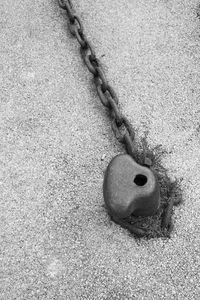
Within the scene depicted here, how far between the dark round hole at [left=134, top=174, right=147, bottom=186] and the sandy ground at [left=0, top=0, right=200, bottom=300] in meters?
0.24

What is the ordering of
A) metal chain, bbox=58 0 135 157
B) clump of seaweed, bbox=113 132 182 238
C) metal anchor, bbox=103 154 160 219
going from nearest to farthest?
metal anchor, bbox=103 154 160 219 < clump of seaweed, bbox=113 132 182 238 < metal chain, bbox=58 0 135 157

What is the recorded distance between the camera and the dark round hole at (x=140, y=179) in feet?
6.54

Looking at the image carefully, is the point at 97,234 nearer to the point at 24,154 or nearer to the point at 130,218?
the point at 130,218

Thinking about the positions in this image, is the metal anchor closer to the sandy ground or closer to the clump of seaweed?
the clump of seaweed

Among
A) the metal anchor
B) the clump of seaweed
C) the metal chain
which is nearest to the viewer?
the metal anchor

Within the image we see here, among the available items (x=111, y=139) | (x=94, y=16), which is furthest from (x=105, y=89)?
(x=94, y=16)

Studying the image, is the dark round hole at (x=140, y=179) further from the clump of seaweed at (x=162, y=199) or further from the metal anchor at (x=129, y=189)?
the clump of seaweed at (x=162, y=199)

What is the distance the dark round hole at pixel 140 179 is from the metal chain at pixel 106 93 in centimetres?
24

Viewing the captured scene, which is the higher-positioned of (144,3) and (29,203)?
(144,3)

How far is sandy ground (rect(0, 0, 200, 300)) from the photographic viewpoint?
1.97 metres

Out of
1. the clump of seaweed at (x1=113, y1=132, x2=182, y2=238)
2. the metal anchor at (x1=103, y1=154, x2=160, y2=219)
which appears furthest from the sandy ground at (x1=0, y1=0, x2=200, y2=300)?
the metal anchor at (x1=103, y1=154, x2=160, y2=219)

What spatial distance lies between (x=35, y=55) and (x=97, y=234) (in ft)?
4.07

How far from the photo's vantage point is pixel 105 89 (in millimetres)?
2406

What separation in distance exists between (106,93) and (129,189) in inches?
26.2
